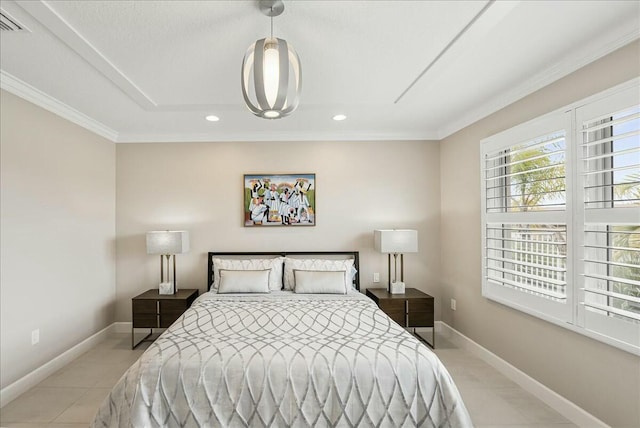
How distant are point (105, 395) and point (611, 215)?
4.07 m

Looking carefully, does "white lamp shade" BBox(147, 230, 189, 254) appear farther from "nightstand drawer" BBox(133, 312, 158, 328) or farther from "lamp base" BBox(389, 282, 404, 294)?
"lamp base" BBox(389, 282, 404, 294)

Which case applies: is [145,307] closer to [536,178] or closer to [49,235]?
[49,235]

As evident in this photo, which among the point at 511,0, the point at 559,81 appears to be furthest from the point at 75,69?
the point at 559,81

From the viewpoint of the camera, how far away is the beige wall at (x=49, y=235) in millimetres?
2590

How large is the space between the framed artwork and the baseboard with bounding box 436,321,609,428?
2.30 m

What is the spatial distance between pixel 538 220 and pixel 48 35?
381 centimetres

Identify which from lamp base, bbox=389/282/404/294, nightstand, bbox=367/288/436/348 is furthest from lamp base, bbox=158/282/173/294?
lamp base, bbox=389/282/404/294

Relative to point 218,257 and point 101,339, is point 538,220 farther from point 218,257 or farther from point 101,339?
point 101,339

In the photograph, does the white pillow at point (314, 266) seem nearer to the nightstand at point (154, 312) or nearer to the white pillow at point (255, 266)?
the white pillow at point (255, 266)

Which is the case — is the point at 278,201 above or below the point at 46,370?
above

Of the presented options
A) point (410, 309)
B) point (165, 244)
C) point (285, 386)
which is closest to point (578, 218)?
point (410, 309)

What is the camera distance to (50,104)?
9.73ft

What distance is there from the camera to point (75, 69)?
240cm

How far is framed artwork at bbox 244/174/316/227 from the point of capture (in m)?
4.11
